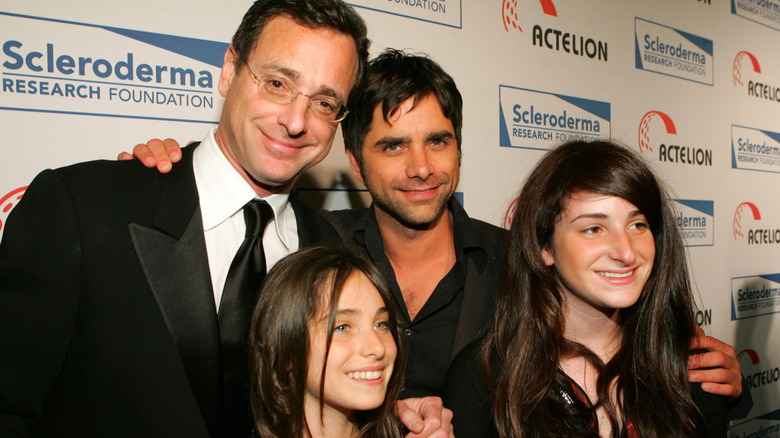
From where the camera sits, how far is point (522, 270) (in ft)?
5.71

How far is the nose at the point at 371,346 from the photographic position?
4.58 ft

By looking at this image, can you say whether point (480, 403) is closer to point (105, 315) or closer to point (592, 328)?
point (592, 328)

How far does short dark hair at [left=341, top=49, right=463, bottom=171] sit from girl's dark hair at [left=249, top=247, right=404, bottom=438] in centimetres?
84

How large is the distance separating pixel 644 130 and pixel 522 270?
2569 mm

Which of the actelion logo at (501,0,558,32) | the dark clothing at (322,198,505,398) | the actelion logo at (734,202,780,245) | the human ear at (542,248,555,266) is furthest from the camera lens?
the actelion logo at (734,202,780,245)

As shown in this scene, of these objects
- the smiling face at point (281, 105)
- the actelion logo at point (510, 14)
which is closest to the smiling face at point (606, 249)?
the smiling face at point (281, 105)

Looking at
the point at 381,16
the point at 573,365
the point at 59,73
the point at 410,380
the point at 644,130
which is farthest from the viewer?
the point at 644,130

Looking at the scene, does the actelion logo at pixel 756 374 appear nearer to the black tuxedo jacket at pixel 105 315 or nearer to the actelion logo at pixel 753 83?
the actelion logo at pixel 753 83

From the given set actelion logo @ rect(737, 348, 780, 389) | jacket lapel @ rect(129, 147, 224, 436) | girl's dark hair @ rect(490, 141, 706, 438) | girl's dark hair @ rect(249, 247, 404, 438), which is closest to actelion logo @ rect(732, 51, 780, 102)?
actelion logo @ rect(737, 348, 780, 389)

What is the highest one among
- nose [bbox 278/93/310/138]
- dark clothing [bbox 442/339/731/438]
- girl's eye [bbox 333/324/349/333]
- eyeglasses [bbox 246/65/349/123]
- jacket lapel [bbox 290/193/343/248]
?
eyeglasses [bbox 246/65/349/123]

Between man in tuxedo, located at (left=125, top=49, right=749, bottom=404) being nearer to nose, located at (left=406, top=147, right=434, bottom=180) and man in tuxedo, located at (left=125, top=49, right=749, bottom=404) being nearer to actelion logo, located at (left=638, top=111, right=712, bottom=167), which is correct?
nose, located at (left=406, top=147, right=434, bottom=180)

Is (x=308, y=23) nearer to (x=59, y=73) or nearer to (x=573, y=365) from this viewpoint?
(x=59, y=73)

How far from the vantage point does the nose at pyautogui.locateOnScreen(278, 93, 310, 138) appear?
1.43 meters

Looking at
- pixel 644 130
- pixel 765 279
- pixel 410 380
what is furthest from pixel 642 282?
pixel 765 279
